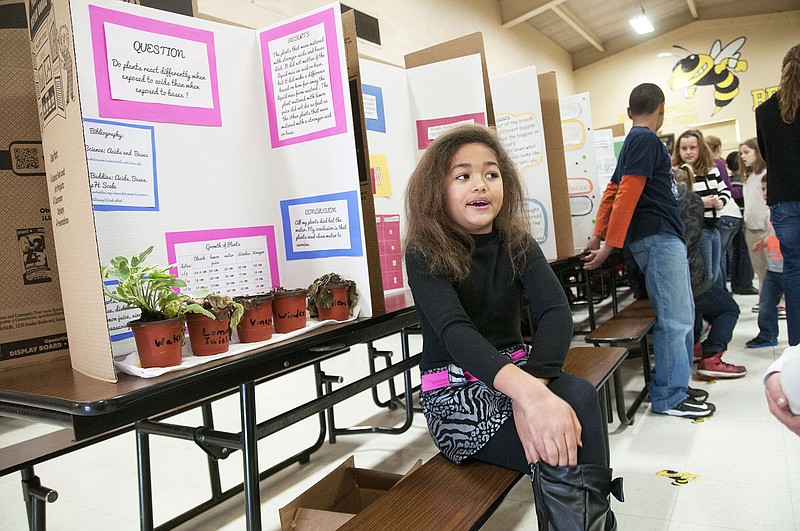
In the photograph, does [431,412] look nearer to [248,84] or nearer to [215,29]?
[248,84]

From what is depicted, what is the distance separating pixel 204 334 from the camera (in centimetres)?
129

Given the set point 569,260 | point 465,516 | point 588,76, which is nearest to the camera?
point 465,516

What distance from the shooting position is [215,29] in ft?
5.74

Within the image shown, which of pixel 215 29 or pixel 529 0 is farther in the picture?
pixel 529 0

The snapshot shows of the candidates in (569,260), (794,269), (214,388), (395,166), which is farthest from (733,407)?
(214,388)

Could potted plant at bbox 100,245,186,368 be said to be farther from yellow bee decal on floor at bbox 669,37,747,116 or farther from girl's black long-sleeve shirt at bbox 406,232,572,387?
yellow bee decal on floor at bbox 669,37,747,116

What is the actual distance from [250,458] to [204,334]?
12.2 inches

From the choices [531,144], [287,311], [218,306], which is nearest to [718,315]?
[531,144]

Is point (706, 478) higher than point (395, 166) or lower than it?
lower

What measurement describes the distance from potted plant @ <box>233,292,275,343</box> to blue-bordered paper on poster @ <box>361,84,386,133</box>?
1.26 metres

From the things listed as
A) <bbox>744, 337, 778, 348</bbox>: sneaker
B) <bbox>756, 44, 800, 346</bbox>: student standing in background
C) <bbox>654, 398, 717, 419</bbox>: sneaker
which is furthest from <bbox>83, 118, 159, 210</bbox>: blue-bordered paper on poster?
<bbox>744, 337, 778, 348</bbox>: sneaker

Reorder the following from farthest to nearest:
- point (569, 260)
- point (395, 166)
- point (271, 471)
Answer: point (569, 260) → point (395, 166) → point (271, 471)

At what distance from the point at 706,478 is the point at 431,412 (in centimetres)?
122

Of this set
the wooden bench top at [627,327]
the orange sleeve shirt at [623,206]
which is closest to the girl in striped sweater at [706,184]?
the wooden bench top at [627,327]
